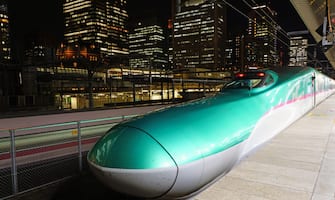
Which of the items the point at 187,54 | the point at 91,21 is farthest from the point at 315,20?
the point at 91,21

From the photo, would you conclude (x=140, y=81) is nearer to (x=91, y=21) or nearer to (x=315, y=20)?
(x=315, y=20)

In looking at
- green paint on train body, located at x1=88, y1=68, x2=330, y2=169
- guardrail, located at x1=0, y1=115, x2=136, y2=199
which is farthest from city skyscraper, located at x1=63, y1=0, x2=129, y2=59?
green paint on train body, located at x1=88, y1=68, x2=330, y2=169

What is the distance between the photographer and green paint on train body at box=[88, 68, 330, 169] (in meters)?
2.34

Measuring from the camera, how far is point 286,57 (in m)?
23.2

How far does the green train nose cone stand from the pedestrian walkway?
0.96 metres

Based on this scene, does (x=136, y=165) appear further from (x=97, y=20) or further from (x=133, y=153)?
(x=97, y=20)

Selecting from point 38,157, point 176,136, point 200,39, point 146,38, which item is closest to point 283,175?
point 176,136

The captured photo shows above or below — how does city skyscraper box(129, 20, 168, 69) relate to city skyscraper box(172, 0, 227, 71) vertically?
above

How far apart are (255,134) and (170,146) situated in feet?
6.31

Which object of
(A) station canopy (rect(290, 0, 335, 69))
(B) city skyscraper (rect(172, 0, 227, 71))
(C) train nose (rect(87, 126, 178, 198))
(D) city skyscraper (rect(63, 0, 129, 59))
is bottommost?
(C) train nose (rect(87, 126, 178, 198))

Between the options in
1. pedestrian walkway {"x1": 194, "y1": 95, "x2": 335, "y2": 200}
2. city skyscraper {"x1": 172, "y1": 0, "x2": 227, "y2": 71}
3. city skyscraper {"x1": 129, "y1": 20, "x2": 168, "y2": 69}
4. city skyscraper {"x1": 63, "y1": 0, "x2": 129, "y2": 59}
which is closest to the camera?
pedestrian walkway {"x1": 194, "y1": 95, "x2": 335, "y2": 200}

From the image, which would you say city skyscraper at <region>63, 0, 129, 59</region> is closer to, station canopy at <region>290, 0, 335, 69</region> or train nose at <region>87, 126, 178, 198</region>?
station canopy at <region>290, 0, 335, 69</region>

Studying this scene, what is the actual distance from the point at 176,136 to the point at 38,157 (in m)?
4.94

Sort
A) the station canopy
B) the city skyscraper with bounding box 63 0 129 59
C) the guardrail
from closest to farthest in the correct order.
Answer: the guardrail → the station canopy → the city skyscraper with bounding box 63 0 129 59
